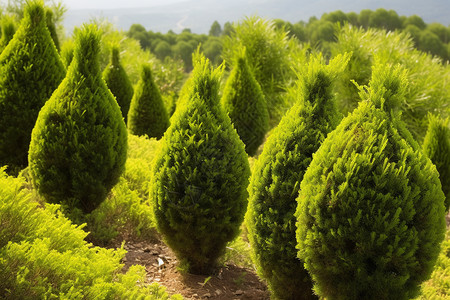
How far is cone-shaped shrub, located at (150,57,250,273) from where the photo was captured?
5262mm

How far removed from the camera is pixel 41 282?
138 inches

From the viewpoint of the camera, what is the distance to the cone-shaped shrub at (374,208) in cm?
359

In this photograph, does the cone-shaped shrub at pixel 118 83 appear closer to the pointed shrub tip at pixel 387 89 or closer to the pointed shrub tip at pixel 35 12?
the pointed shrub tip at pixel 35 12

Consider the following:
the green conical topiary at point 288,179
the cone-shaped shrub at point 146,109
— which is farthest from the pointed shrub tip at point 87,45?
the cone-shaped shrub at point 146,109

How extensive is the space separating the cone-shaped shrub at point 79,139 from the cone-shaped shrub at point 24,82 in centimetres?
186

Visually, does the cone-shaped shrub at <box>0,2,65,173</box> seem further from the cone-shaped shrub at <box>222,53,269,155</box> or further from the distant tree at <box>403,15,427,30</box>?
the distant tree at <box>403,15,427,30</box>

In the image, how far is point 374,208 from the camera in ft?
11.8

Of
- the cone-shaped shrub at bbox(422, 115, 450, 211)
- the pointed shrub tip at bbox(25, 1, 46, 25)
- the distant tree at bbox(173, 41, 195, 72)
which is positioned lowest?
the distant tree at bbox(173, 41, 195, 72)

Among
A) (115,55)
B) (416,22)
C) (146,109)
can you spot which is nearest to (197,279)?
(146,109)

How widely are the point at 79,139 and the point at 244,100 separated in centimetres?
799

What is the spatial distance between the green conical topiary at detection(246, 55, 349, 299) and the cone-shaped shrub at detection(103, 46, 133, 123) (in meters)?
11.9

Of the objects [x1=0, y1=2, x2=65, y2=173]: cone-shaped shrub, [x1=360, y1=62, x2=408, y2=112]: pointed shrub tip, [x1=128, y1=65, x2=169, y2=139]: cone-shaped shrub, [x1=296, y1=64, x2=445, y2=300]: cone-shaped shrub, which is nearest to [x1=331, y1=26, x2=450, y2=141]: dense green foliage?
[x1=128, y1=65, x2=169, y2=139]: cone-shaped shrub

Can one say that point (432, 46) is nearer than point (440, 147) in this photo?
No

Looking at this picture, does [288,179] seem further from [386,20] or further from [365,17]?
[365,17]
